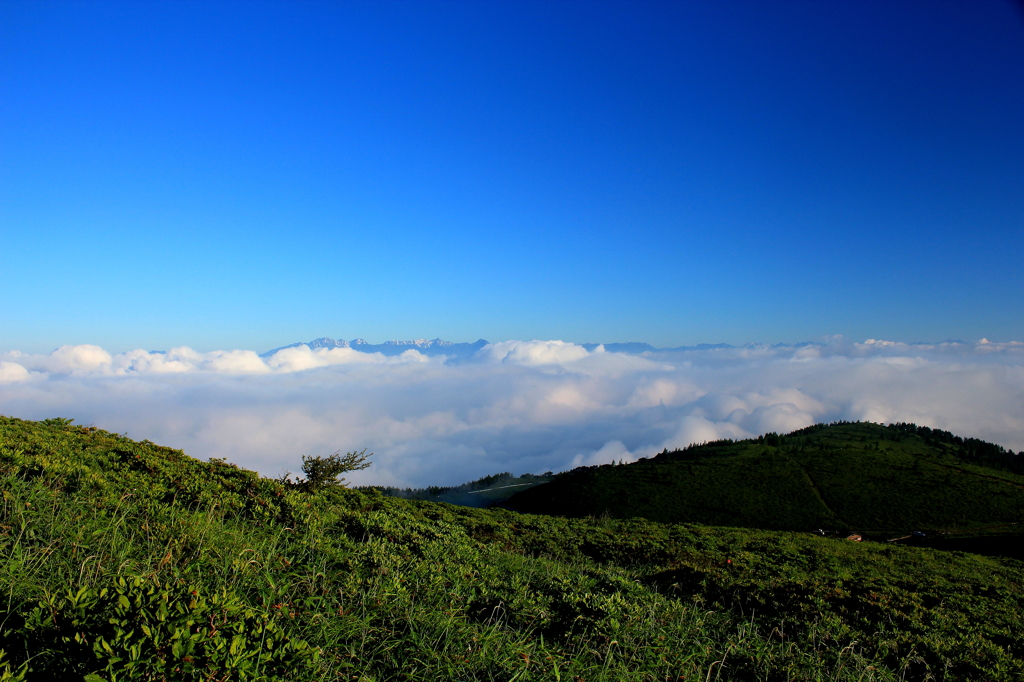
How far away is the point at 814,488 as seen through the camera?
8994 centimetres

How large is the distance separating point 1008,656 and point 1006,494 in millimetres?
99347

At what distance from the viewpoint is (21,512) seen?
590 cm

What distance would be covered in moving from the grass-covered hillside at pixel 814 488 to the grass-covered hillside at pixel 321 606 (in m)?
58.2

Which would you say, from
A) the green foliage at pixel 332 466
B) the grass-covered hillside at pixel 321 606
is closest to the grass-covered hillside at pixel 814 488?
the green foliage at pixel 332 466

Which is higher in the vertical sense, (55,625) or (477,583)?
(55,625)

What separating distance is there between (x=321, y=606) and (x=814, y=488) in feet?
347

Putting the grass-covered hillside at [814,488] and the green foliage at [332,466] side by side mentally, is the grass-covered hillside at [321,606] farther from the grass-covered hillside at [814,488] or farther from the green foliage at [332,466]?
the grass-covered hillside at [814,488]

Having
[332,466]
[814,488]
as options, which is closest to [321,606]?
[332,466]

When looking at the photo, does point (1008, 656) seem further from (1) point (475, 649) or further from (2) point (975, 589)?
(1) point (475, 649)

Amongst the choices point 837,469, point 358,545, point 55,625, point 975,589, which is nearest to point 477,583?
point 358,545

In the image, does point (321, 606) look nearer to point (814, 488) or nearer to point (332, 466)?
point (332, 466)

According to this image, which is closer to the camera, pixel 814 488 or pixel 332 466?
pixel 332 466

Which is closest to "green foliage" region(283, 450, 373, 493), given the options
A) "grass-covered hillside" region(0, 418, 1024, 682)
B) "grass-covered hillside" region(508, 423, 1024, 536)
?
"grass-covered hillside" region(0, 418, 1024, 682)

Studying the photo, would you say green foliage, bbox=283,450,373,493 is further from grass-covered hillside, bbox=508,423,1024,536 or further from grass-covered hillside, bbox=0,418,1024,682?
grass-covered hillside, bbox=508,423,1024,536
